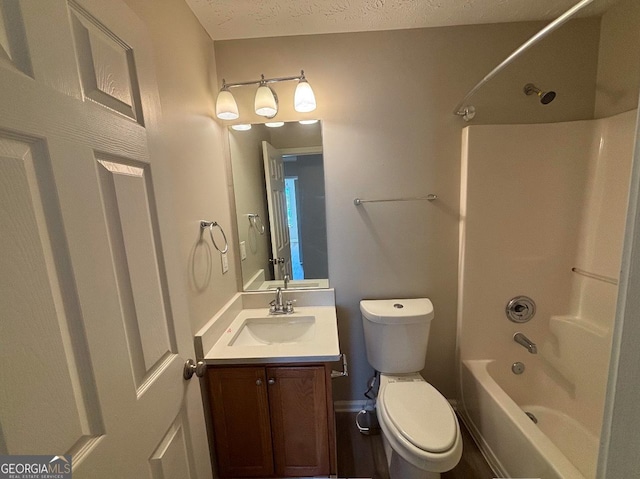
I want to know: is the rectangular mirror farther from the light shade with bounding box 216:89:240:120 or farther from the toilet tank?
the toilet tank

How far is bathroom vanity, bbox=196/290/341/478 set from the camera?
124 cm

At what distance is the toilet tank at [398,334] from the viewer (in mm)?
1515

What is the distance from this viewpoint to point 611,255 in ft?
4.75

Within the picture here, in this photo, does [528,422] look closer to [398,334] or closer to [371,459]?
[398,334]

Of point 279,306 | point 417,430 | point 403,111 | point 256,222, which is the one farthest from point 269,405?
point 403,111

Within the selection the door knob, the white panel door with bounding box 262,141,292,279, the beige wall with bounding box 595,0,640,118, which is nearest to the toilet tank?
the white panel door with bounding box 262,141,292,279

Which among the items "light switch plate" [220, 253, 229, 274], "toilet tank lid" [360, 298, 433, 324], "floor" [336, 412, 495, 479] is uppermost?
"light switch plate" [220, 253, 229, 274]

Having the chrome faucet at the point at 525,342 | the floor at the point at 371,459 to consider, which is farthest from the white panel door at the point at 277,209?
the chrome faucet at the point at 525,342

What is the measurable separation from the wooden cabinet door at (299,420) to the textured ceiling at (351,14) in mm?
1732

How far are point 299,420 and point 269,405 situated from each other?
16cm

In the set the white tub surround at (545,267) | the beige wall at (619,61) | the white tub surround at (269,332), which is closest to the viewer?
the white tub surround at (269,332)

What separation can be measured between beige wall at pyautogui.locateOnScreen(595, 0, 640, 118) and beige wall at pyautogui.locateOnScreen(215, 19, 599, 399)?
4 centimetres

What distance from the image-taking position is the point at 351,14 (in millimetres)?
1369

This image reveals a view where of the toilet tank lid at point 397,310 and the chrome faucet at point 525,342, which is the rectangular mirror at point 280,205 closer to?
the toilet tank lid at point 397,310
